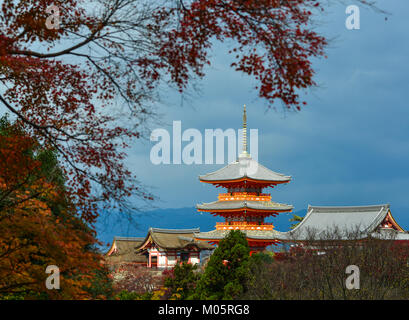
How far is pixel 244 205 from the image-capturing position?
33.4 m

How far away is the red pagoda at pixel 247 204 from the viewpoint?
34312 mm

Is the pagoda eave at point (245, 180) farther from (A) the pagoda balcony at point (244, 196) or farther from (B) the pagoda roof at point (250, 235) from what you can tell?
(B) the pagoda roof at point (250, 235)

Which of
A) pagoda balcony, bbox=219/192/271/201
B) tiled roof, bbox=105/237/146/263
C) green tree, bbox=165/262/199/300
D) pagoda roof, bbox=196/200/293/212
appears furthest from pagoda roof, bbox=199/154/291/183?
green tree, bbox=165/262/199/300

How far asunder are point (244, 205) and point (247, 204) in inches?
19.7

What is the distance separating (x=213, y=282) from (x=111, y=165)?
8.97 m

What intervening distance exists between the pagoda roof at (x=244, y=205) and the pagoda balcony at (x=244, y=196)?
0.89 ft

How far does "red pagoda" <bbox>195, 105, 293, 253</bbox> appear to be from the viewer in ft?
113

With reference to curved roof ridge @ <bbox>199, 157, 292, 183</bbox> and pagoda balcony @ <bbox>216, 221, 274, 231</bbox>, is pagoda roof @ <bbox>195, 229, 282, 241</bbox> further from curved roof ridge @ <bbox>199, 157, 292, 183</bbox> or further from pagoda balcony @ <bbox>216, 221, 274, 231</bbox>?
curved roof ridge @ <bbox>199, 157, 292, 183</bbox>

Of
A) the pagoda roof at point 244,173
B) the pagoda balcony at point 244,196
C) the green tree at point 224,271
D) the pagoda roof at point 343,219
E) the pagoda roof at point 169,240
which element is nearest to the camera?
the green tree at point 224,271

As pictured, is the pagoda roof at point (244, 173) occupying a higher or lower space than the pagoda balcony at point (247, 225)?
higher

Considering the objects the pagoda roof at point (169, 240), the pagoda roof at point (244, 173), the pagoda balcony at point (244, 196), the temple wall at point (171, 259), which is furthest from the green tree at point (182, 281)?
the temple wall at point (171, 259)
